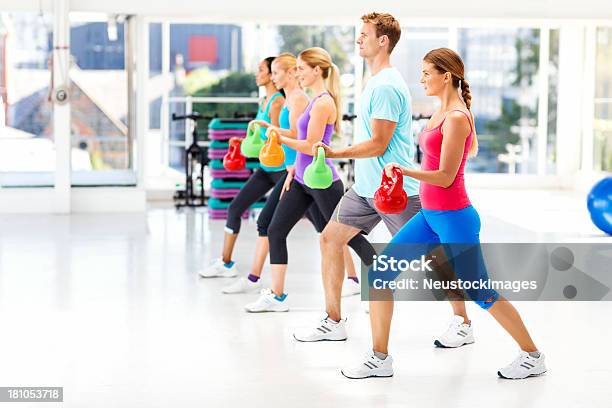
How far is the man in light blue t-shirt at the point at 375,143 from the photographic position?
4.86 metres

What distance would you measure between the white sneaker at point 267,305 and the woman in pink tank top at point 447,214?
1503mm

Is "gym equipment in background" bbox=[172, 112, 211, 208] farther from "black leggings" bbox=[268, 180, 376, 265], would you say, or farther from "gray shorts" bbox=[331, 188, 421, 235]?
"gray shorts" bbox=[331, 188, 421, 235]

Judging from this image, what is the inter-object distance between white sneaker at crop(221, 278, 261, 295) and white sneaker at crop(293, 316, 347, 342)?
4.15 feet

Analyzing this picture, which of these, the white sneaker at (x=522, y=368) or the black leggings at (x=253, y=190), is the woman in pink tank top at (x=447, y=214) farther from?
the black leggings at (x=253, y=190)

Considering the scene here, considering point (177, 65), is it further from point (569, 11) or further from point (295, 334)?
point (295, 334)

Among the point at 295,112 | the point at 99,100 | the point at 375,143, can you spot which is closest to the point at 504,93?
the point at 99,100

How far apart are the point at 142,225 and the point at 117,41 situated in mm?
2406

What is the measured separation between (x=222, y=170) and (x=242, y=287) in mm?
3965

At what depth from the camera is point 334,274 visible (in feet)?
17.5

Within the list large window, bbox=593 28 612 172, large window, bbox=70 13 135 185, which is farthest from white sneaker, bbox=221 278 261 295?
large window, bbox=593 28 612 172

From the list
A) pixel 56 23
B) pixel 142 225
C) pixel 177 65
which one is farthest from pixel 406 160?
pixel 177 65

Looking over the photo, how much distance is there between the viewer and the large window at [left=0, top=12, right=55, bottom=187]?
11.1 metres

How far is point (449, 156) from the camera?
14.3 ft

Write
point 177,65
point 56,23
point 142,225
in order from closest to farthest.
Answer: point 142,225 → point 56,23 → point 177,65
